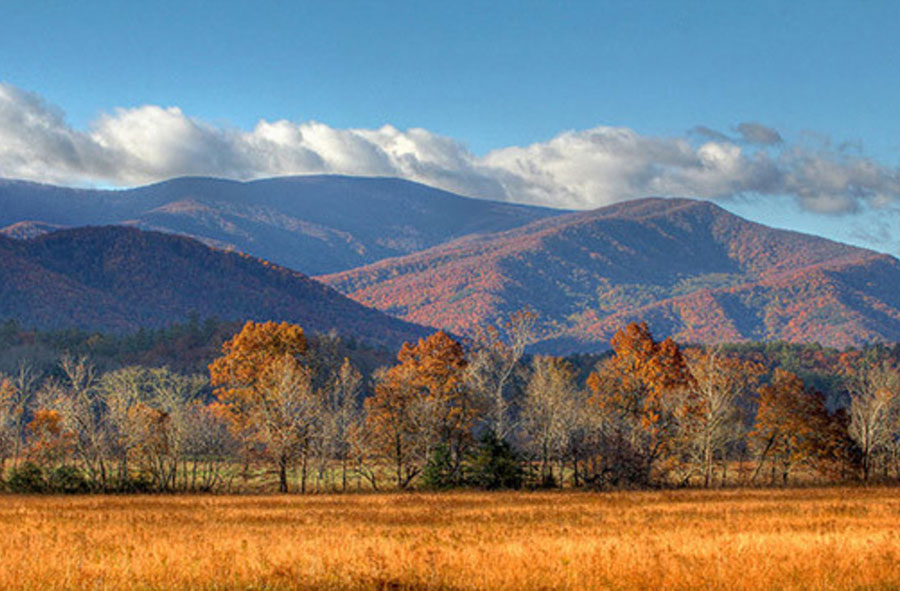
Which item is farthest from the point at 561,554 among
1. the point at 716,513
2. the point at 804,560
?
the point at 716,513

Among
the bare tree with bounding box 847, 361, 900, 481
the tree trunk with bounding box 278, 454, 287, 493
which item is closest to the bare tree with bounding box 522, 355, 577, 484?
the tree trunk with bounding box 278, 454, 287, 493

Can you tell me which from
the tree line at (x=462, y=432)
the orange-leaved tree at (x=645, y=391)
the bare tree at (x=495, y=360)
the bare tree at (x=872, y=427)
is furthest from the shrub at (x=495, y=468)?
the bare tree at (x=872, y=427)

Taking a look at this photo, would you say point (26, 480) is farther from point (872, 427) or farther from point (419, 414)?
point (872, 427)

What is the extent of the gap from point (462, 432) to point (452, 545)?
36.6 meters

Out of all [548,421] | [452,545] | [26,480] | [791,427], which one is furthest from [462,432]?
[452,545]

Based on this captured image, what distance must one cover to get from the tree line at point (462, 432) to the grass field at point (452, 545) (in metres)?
11.0

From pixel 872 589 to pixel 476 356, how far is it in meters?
52.1

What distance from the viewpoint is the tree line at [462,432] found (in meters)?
53.5

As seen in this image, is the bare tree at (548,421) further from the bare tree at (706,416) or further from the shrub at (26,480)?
the shrub at (26,480)

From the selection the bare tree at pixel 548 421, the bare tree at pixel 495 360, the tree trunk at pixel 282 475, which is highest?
the bare tree at pixel 495 360

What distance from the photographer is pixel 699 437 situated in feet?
189

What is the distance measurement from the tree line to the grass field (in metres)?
11.0

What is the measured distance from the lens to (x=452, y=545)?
985 inches

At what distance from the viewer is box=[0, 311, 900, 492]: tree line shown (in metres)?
53.5
